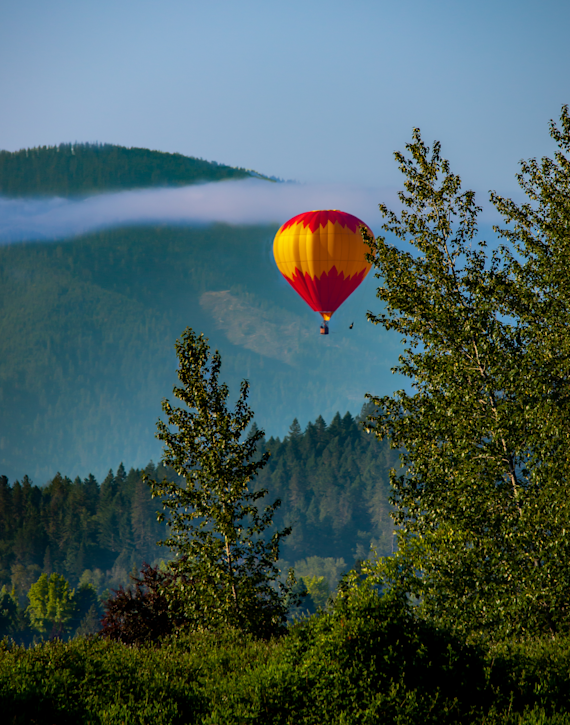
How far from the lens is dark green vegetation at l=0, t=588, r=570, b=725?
39.3 ft

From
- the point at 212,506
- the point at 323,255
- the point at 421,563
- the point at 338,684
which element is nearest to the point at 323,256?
the point at 323,255

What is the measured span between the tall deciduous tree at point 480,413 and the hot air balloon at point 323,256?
40.3 m

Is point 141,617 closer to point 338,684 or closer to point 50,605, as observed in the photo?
point 338,684

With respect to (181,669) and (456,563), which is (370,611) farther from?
(456,563)

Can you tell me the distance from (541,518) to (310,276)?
163 ft

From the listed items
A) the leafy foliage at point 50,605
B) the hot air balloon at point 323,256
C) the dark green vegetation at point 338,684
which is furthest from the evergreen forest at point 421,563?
the leafy foliage at point 50,605

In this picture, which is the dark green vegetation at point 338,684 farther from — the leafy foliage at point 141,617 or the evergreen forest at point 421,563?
the leafy foliage at point 141,617

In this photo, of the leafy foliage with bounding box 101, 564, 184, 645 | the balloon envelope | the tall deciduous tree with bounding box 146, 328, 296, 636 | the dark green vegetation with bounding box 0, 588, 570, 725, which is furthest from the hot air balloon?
the dark green vegetation with bounding box 0, 588, 570, 725

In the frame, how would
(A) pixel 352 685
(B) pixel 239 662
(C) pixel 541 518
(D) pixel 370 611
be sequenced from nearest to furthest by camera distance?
1. (A) pixel 352 685
2. (D) pixel 370 611
3. (B) pixel 239 662
4. (C) pixel 541 518

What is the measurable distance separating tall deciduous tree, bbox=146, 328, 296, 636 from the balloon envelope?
3988 cm

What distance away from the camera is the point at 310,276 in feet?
216

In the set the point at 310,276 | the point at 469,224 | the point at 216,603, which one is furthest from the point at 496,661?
the point at 310,276

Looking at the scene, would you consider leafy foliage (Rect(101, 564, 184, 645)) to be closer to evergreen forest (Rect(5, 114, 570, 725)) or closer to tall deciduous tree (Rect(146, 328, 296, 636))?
evergreen forest (Rect(5, 114, 570, 725))

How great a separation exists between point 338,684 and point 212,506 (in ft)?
36.7
